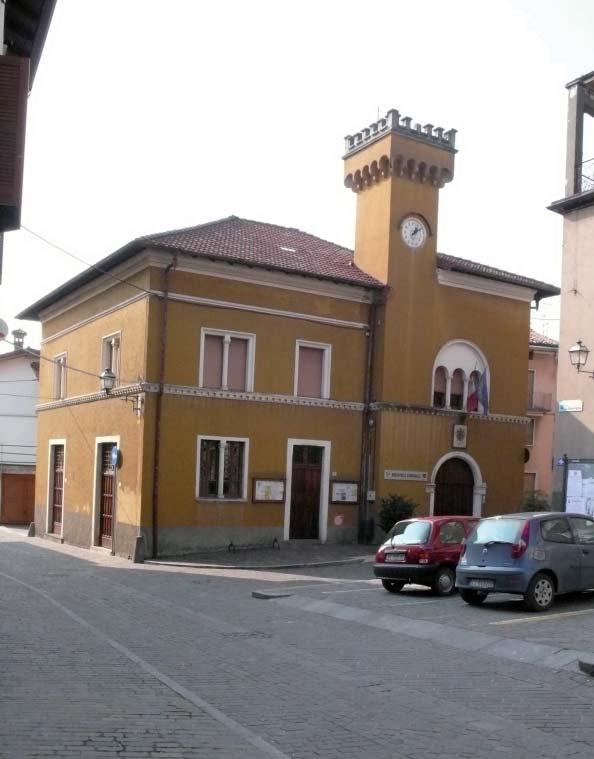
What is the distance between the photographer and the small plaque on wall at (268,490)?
86.4ft

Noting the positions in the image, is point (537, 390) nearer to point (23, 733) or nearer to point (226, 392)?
point (226, 392)

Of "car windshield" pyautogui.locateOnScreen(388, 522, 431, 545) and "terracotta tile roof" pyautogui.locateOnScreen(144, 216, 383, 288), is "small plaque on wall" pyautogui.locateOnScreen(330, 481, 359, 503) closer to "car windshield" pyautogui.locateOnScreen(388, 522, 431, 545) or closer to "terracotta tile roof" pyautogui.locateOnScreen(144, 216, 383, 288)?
"terracotta tile roof" pyautogui.locateOnScreen(144, 216, 383, 288)

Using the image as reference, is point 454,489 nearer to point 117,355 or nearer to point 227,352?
point 227,352

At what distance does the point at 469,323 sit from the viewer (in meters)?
30.5

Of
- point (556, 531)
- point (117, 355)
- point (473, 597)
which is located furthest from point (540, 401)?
point (556, 531)

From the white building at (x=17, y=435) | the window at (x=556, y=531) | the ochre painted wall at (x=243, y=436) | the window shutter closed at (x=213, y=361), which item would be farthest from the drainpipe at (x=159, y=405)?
the white building at (x=17, y=435)

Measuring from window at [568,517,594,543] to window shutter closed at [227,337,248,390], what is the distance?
1304 centimetres

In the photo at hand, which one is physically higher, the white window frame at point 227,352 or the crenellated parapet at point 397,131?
the crenellated parapet at point 397,131

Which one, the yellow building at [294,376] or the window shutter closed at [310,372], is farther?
the window shutter closed at [310,372]

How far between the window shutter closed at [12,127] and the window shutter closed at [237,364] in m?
14.7

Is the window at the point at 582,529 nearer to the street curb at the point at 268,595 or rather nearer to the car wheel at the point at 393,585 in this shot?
the car wheel at the point at 393,585

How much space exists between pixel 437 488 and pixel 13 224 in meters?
19.9

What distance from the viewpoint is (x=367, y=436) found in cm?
2856

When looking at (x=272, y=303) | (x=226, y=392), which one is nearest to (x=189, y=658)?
(x=226, y=392)
